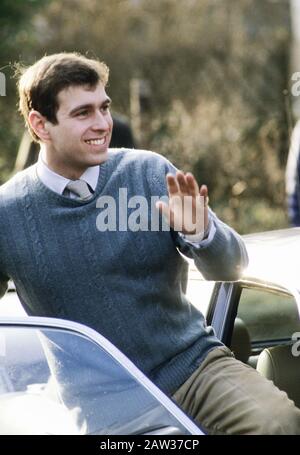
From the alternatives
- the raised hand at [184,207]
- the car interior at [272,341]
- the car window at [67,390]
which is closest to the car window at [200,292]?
the car interior at [272,341]

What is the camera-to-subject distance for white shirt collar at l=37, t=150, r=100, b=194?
3.05 metres

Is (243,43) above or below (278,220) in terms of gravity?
above

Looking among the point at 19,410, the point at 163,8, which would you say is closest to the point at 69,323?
the point at 19,410

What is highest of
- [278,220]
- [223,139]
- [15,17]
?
[15,17]

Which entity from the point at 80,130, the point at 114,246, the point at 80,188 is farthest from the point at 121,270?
the point at 80,130

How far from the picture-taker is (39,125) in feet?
10.5

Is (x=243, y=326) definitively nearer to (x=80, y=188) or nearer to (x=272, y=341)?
(x=272, y=341)

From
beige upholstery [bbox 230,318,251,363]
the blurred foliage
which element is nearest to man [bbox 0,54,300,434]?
beige upholstery [bbox 230,318,251,363]

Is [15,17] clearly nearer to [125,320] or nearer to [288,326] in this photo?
[288,326]

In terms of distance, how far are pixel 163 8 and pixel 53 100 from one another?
16.8m

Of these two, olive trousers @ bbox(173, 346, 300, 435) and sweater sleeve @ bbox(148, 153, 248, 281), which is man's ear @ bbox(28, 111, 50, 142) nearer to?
sweater sleeve @ bbox(148, 153, 248, 281)

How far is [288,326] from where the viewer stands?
14.0ft

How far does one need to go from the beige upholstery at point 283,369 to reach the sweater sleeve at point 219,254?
2.03 ft

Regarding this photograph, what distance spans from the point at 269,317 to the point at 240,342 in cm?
71
